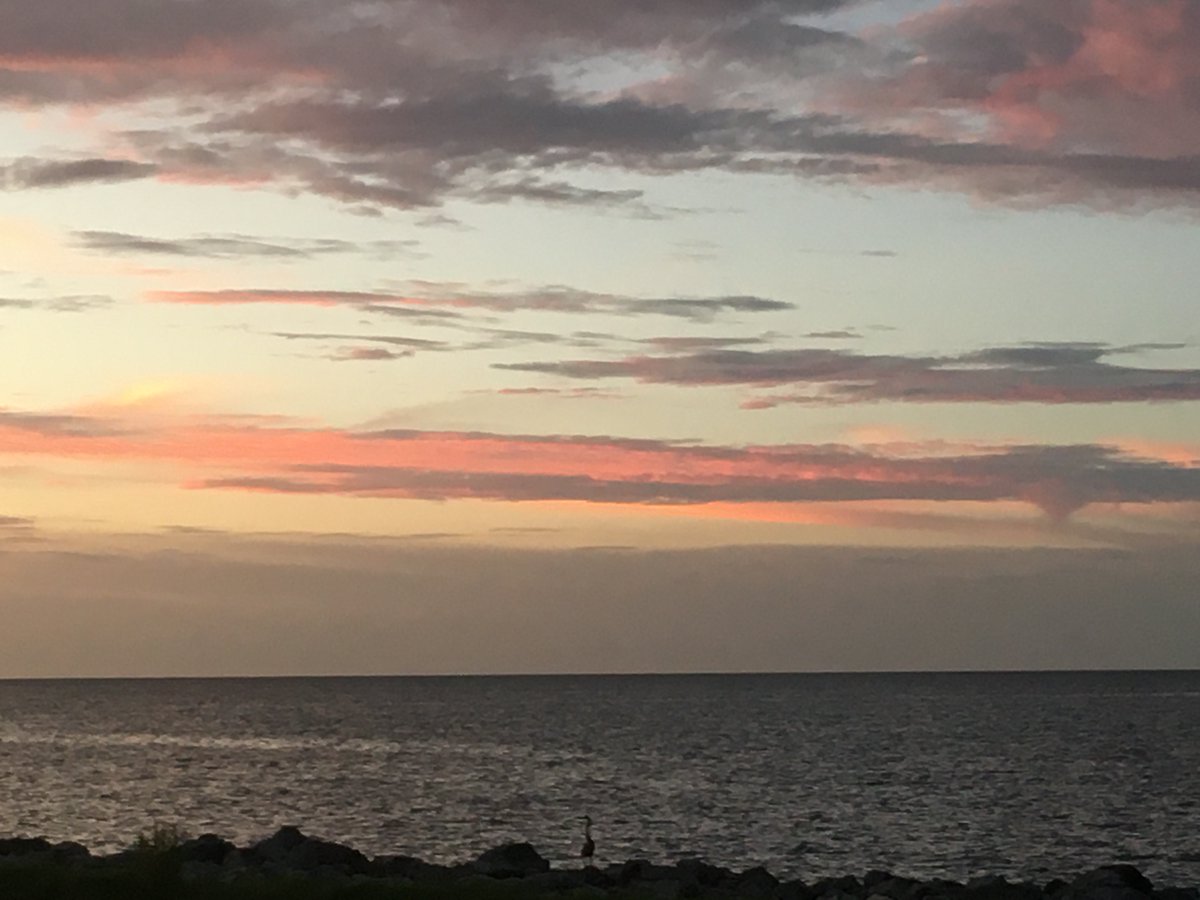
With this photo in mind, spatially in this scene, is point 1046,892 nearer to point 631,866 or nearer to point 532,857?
point 631,866

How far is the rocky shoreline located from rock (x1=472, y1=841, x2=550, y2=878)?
0.09 feet

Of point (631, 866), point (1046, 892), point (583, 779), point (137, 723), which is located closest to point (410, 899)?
point (631, 866)

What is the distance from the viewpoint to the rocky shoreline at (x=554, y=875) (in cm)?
4184

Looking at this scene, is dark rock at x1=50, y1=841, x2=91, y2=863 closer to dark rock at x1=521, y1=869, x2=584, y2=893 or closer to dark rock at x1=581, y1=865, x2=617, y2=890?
dark rock at x1=521, y1=869, x2=584, y2=893

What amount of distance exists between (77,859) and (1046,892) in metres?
25.5

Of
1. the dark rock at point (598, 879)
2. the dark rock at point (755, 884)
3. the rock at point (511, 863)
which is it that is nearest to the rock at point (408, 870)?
the rock at point (511, 863)

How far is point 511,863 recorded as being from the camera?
1891 inches

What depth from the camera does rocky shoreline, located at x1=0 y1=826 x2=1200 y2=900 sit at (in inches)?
1647

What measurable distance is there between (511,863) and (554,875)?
138 inches

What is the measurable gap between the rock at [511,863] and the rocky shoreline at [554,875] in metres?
0.03

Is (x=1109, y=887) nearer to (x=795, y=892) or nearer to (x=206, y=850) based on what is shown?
(x=795, y=892)

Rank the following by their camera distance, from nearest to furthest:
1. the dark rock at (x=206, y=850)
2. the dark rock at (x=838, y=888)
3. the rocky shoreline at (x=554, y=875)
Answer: the rocky shoreline at (x=554, y=875), the dark rock at (x=838, y=888), the dark rock at (x=206, y=850)

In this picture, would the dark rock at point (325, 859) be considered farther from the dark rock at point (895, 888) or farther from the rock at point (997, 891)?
the rock at point (997, 891)

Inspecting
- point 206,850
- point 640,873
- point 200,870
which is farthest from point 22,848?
point 640,873
